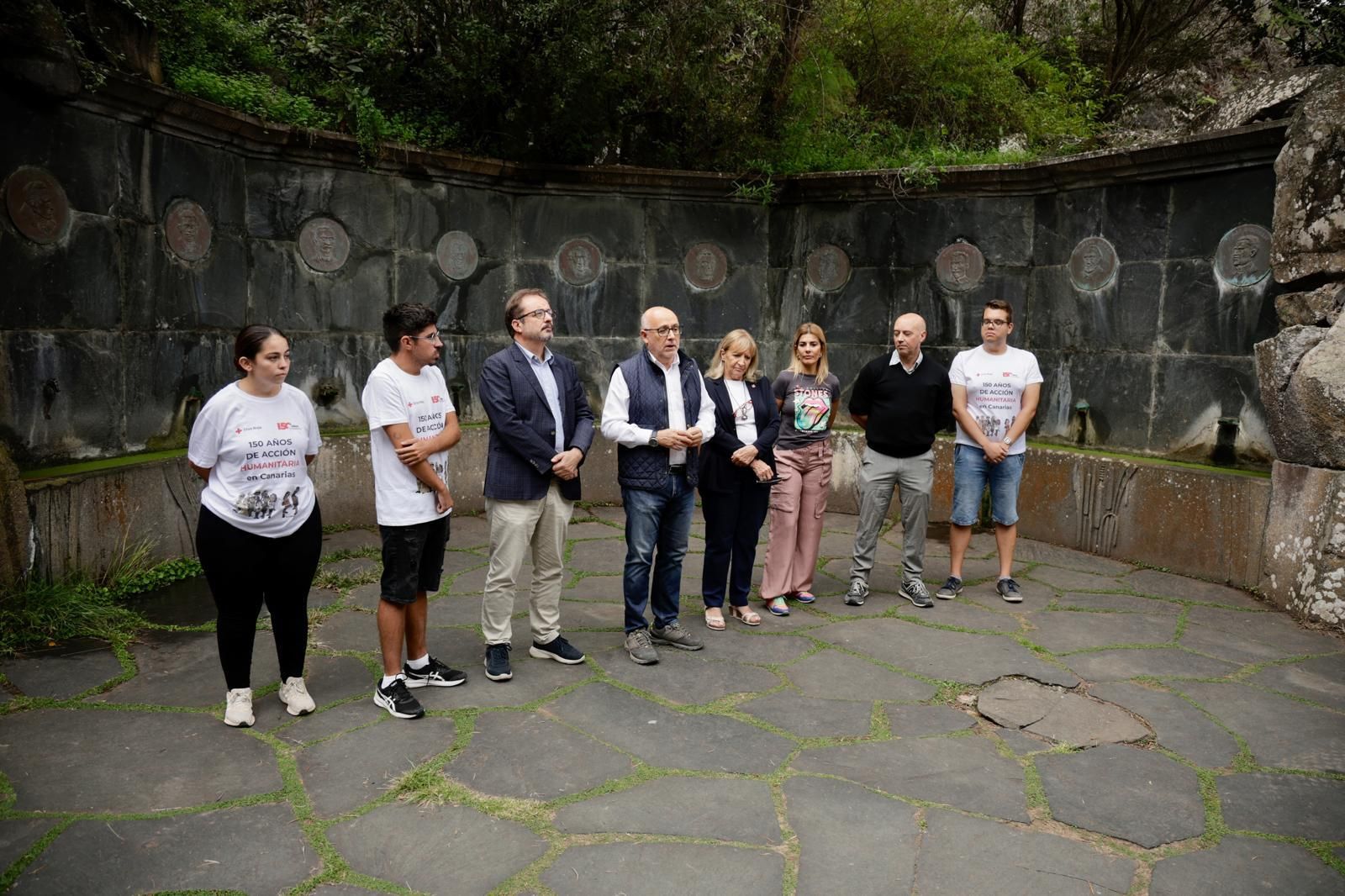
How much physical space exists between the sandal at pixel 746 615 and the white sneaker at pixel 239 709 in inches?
101

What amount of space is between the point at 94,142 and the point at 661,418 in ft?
12.7

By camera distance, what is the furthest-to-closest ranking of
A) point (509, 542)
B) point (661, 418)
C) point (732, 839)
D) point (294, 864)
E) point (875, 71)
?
point (875, 71) → point (661, 418) → point (509, 542) → point (732, 839) → point (294, 864)

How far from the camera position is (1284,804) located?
11.0 ft

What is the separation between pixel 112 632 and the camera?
4805 mm

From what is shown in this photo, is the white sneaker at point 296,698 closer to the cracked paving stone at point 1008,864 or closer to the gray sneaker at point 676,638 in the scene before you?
the gray sneaker at point 676,638

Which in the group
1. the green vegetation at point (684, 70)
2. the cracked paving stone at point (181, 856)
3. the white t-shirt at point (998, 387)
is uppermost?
the green vegetation at point (684, 70)

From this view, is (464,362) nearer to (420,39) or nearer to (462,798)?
(420,39)

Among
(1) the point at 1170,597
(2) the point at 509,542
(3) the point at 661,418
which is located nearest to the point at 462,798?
(2) the point at 509,542

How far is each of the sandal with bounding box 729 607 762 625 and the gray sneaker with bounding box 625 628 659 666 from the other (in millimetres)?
721

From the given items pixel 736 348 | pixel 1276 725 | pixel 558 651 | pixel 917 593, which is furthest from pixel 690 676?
pixel 1276 725

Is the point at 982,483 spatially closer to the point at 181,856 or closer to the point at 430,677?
the point at 430,677

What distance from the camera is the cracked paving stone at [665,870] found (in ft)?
9.08

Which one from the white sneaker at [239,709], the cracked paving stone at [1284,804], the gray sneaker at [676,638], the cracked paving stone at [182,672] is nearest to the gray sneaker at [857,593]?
the gray sneaker at [676,638]

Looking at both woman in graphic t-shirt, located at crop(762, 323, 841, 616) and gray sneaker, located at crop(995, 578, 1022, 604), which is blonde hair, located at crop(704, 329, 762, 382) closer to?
woman in graphic t-shirt, located at crop(762, 323, 841, 616)
